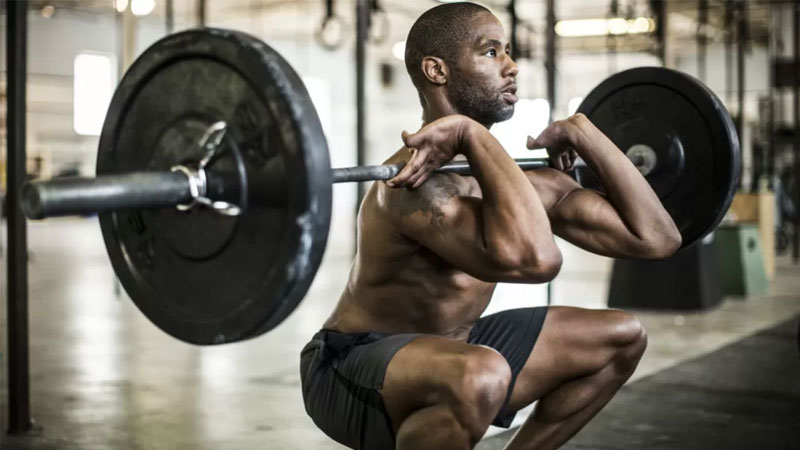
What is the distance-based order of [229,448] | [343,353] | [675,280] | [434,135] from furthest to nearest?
1. [675,280]
2. [229,448]
3. [343,353]
4. [434,135]

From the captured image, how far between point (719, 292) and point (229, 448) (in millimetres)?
4199

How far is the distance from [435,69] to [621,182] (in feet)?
1.37

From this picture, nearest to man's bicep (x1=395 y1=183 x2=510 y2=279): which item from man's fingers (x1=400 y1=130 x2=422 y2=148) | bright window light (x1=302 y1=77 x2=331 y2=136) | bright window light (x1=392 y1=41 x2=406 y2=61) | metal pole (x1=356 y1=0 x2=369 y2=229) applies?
man's fingers (x1=400 y1=130 x2=422 y2=148)

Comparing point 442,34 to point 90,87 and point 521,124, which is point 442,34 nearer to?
point 90,87

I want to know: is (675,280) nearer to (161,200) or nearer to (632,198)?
(632,198)

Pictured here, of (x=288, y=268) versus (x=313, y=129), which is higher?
(x=313, y=129)

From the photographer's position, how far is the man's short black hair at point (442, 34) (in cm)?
191

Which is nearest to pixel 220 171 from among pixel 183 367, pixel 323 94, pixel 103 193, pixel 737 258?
pixel 103 193

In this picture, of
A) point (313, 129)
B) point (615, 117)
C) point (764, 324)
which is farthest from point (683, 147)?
point (764, 324)

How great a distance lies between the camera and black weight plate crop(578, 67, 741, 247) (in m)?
2.32

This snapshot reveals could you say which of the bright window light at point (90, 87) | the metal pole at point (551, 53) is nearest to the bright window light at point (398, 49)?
the bright window light at point (90, 87)

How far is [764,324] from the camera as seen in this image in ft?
17.6

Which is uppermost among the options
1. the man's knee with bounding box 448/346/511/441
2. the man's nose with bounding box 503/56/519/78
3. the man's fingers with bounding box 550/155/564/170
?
the man's nose with bounding box 503/56/519/78

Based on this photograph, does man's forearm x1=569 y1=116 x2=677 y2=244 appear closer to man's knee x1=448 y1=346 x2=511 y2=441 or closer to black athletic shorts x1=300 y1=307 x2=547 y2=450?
black athletic shorts x1=300 y1=307 x2=547 y2=450
